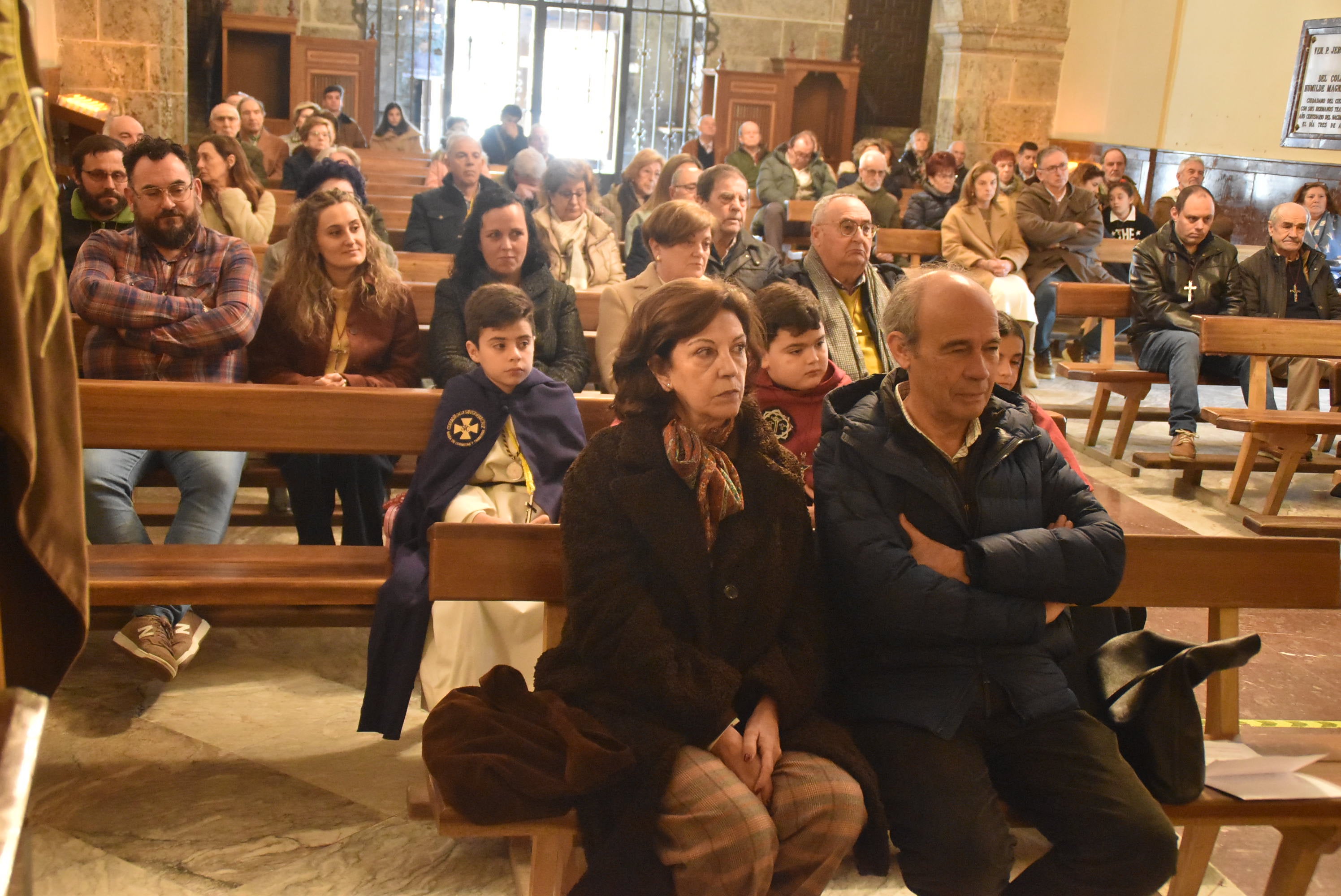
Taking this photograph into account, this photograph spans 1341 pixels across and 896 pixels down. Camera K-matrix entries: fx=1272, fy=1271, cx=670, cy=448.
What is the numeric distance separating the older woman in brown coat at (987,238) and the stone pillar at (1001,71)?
Result: 16.5 ft

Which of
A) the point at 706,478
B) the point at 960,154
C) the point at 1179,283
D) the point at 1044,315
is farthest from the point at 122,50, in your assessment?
the point at 706,478

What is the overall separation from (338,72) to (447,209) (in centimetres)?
787

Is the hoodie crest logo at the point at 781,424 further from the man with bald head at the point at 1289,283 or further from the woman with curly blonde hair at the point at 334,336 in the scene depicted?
the man with bald head at the point at 1289,283

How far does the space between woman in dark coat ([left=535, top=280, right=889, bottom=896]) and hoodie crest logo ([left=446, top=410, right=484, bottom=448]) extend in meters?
0.92

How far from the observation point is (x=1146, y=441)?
21.8 feet

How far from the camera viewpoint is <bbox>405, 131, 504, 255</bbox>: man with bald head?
629 cm

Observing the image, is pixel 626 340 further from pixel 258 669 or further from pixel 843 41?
pixel 843 41

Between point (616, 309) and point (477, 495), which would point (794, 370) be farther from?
point (616, 309)

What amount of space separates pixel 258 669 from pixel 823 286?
197 cm

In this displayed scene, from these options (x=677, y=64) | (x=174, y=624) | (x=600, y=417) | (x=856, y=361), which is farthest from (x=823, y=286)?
(x=677, y=64)

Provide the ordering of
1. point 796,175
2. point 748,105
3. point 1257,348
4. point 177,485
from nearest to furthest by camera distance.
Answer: point 177,485
point 1257,348
point 796,175
point 748,105

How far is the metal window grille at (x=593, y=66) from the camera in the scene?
14.9 metres

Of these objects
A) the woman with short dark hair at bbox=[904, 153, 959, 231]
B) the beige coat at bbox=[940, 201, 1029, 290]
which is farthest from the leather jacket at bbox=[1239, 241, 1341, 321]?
the woman with short dark hair at bbox=[904, 153, 959, 231]

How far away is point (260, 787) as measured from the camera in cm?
275
